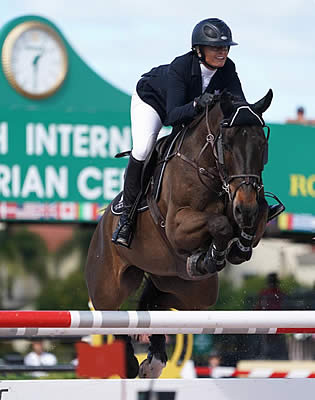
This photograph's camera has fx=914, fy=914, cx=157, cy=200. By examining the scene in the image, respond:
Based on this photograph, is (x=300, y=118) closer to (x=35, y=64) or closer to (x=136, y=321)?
(x=35, y=64)

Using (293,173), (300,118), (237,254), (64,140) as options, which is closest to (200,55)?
(237,254)

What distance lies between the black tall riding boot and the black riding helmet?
0.84m

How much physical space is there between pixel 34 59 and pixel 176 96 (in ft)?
36.6

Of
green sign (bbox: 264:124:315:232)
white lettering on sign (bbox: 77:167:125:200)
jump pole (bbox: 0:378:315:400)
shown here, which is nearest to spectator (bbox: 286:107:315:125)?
green sign (bbox: 264:124:315:232)

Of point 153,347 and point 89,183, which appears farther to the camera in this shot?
point 89,183

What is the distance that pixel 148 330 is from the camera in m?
3.74

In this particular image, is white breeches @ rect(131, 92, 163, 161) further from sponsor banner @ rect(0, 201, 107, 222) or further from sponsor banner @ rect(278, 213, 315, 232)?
sponsor banner @ rect(278, 213, 315, 232)

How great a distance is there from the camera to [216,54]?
196 inches

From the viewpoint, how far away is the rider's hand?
15.9ft

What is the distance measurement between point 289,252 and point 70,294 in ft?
15.7

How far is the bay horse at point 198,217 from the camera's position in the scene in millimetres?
4590

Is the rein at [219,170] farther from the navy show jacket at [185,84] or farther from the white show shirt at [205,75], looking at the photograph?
the white show shirt at [205,75]

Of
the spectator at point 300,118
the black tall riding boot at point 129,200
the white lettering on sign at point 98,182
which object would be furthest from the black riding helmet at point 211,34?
the spectator at point 300,118

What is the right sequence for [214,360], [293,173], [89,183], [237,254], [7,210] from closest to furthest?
[237,254], [214,360], [7,210], [89,183], [293,173]
